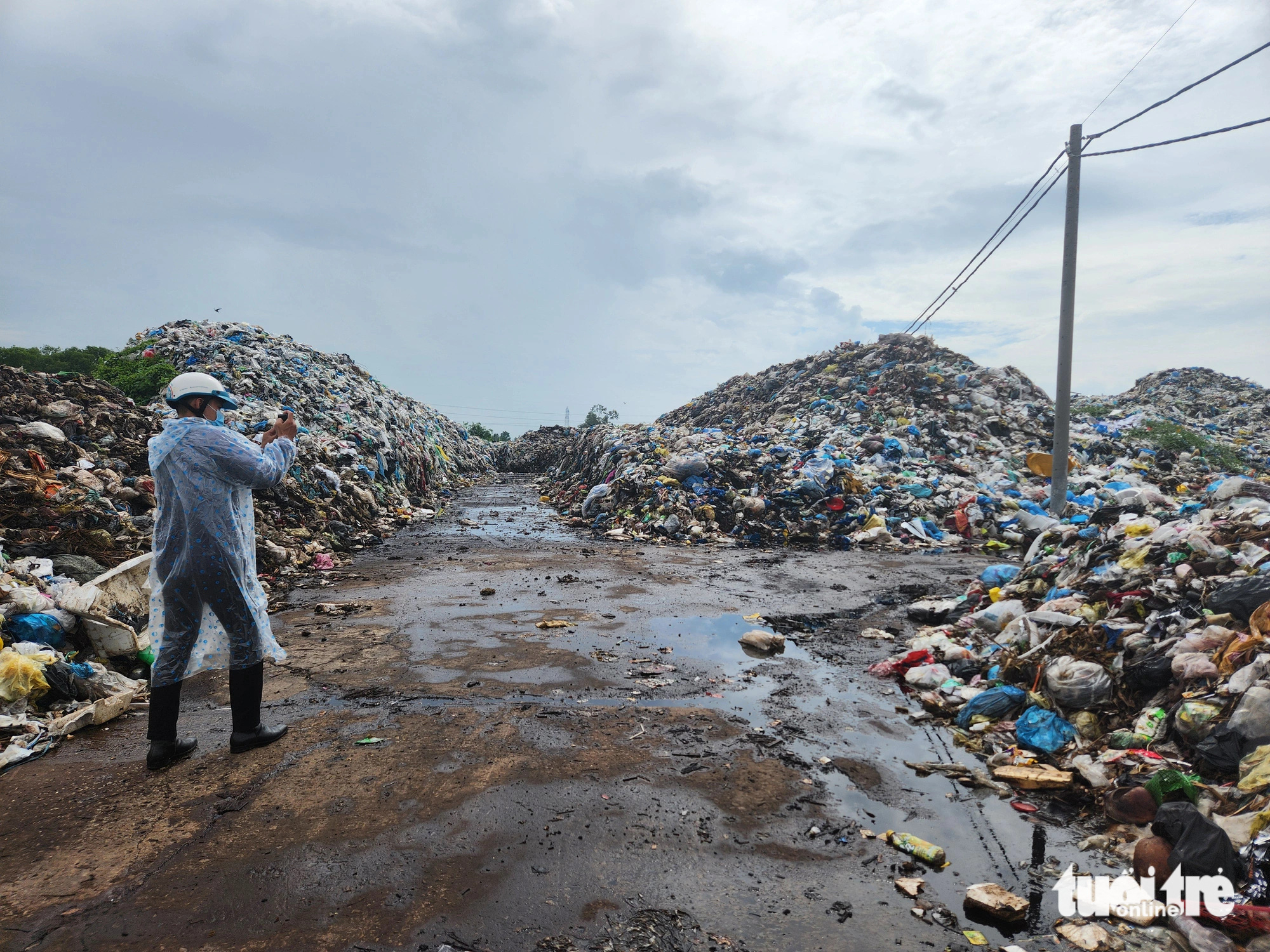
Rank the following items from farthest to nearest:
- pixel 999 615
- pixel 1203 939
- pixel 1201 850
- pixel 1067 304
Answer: pixel 1067 304
pixel 999 615
pixel 1201 850
pixel 1203 939

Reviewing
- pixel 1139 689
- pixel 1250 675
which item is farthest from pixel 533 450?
pixel 1250 675

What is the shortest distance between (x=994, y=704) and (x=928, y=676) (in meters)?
0.53

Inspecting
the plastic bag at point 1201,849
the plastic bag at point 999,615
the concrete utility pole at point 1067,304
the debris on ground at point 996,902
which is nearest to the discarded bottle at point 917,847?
the debris on ground at point 996,902

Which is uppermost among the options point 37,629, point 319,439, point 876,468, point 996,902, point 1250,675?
point 319,439

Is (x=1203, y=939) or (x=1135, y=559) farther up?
(x=1135, y=559)

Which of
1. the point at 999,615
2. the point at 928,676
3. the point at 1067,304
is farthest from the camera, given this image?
the point at 1067,304

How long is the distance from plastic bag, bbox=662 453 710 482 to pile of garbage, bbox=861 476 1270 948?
19.3ft

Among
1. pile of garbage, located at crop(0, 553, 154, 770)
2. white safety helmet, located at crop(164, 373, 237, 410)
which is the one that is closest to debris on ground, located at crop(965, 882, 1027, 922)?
white safety helmet, located at crop(164, 373, 237, 410)

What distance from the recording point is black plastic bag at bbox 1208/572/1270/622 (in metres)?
3.18

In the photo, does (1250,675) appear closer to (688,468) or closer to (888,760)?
(888,760)

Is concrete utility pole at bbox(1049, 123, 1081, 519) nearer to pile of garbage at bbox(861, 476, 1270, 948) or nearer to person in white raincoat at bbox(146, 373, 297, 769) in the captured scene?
pile of garbage at bbox(861, 476, 1270, 948)

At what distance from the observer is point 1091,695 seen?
10.6 ft

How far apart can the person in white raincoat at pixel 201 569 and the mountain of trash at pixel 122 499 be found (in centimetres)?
82

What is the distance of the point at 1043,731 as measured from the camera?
319cm
